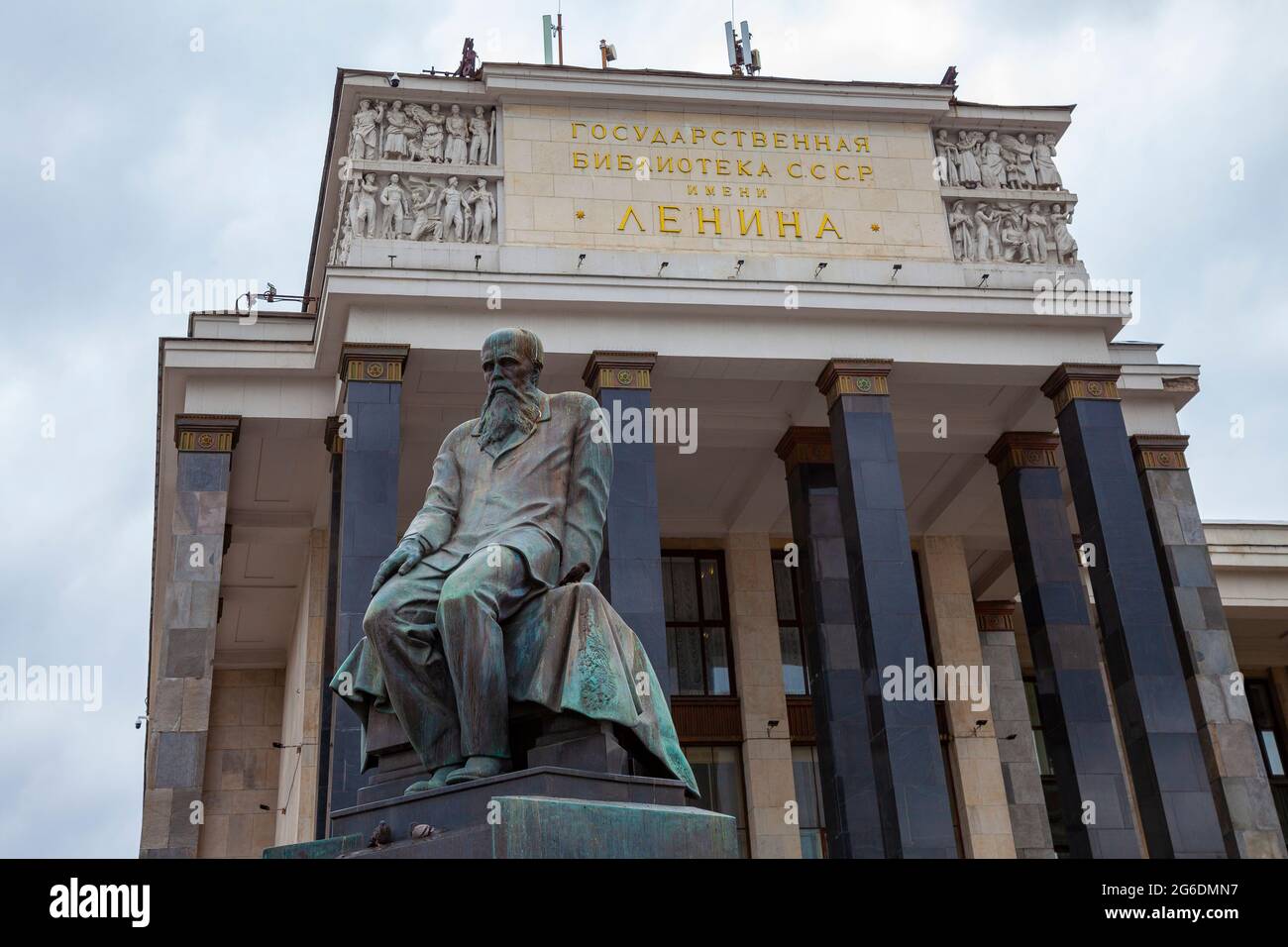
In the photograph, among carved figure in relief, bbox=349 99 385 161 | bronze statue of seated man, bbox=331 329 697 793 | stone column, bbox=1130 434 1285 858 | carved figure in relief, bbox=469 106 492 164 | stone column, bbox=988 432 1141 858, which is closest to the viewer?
bronze statue of seated man, bbox=331 329 697 793

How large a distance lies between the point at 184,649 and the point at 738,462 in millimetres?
11180

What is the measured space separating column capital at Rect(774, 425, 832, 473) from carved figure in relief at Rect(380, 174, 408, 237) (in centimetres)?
798

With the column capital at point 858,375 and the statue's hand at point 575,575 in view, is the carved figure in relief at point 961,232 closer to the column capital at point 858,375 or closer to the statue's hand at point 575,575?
the column capital at point 858,375

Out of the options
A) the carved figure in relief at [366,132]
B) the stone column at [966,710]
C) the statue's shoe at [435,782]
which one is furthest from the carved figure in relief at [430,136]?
the statue's shoe at [435,782]

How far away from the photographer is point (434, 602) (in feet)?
22.6

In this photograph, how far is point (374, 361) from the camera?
2223cm

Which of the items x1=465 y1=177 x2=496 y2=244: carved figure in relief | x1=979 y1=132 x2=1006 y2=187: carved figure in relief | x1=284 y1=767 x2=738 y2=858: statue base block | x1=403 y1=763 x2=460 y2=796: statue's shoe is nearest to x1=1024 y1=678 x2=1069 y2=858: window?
x1=979 y1=132 x2=1006 y2=187: carved figure in relief

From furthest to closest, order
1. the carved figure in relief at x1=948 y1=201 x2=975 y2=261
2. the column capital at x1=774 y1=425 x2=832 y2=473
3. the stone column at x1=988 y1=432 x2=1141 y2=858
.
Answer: the column capital at x1=774 y1=425 x2=832 y2=473 → the carved figure in relief at x1=948 y1=201 x2=975 y2=261 → the stone column at x1=988 y1=432 x2=1141 y2=858

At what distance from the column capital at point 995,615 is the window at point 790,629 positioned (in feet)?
14.9

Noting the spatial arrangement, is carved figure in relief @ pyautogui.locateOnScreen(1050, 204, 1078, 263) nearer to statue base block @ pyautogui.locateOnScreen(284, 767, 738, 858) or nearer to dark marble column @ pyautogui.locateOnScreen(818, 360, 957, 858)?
dark marble column @ pyautogui.locateOnScreen(818, 360, 957, 858)

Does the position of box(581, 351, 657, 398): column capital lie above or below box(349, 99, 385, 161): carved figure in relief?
below

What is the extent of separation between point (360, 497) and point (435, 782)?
14920mm

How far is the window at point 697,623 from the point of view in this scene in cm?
2859

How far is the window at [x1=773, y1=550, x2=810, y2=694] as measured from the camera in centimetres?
2917
